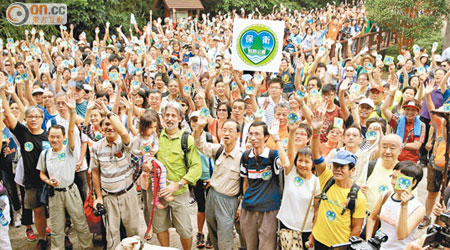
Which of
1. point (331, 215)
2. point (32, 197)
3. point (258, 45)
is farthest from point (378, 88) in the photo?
point (32, 197)

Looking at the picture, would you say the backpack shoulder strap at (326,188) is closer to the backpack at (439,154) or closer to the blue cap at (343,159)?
the blue cap at (343,159)

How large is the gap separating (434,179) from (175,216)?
321 centimetres

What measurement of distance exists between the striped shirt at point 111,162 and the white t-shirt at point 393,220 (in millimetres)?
2560

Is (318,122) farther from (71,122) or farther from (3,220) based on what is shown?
(3,220)

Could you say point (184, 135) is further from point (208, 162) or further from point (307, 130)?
point (307, 130)

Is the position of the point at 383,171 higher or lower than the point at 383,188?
higher

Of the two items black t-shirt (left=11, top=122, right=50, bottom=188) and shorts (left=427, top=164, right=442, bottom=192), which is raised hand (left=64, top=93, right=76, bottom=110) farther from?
shorts (left=427, top=164, right=442, bottom=192)

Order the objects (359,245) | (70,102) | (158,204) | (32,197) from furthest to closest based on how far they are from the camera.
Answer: (32,197) < (70,102) < (158,204) < (359,245)

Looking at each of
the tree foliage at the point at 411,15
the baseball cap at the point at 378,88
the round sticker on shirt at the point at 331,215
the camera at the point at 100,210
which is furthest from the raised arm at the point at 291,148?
the tree foliage at the point at 411,15

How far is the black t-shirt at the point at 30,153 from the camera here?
462 cm

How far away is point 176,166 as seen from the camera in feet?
14.1

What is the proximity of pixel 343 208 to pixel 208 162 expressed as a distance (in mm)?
1896

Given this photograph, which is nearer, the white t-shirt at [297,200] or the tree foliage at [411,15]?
the white t-shirt at [297,200]

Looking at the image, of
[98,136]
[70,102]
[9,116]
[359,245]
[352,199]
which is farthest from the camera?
[98,136]
